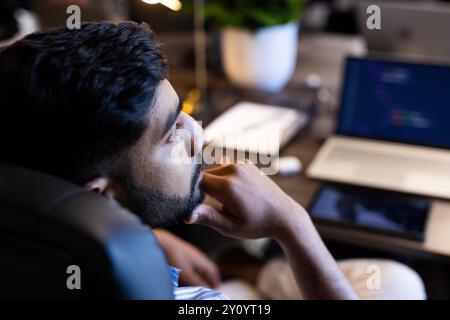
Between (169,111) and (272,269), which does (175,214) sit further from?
(272,269)

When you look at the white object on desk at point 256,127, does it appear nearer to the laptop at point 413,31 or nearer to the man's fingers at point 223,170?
the man's fingers at point 223,170

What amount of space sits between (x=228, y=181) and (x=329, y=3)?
3662 mm

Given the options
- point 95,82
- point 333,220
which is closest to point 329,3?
point 333,220

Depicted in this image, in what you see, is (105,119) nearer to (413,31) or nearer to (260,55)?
(260,55)

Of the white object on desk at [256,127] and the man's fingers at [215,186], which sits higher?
the man's fingers at [215,186]

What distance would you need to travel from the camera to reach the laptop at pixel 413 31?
1931 mm

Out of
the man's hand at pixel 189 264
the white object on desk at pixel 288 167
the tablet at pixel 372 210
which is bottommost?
the man's hand at pixel 189 264

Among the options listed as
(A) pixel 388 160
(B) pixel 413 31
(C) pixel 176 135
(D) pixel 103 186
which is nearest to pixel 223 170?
(C) pixel 176 135

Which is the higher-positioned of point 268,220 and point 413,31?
point 413,31

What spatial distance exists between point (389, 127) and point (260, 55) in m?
0.50

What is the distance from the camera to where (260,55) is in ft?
6.22

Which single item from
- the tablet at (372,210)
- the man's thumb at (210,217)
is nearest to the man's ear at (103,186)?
the man's thumb at (210,217)

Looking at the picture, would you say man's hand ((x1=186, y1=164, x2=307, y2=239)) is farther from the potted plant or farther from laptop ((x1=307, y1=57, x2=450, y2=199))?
the potted plant

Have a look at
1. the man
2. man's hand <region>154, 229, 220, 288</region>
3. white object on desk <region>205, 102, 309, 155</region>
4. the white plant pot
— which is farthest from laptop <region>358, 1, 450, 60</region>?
the man
